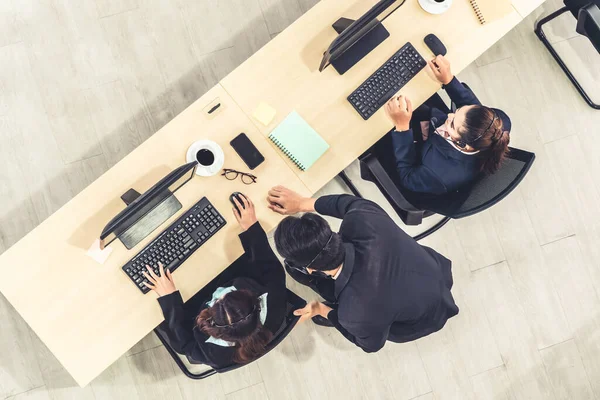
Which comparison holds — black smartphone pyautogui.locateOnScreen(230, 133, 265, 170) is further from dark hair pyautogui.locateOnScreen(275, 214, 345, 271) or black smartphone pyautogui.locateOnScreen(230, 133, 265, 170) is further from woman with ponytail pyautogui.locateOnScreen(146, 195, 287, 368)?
dark hair pyautogui.locateOnScreen(275, 214, 345, 271)

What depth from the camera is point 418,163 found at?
2094 mm

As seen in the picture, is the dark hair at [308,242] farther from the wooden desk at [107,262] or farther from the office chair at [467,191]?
the office chair at [467,191]

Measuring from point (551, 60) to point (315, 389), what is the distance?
7.56 ft

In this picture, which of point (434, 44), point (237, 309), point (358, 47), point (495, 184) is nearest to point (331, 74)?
point (358, 47)

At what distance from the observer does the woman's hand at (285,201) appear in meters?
1.91

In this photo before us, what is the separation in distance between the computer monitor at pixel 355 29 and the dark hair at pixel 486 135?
1.65 feet

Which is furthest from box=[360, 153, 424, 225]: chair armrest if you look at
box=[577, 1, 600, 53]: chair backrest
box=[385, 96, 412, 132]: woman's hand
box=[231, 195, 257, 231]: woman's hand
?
box=[577, 1, 600, 53]: chair backrest

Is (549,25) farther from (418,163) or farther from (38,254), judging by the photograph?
(38,254)

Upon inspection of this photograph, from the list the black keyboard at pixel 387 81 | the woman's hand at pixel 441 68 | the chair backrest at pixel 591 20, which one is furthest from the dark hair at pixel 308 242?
the chair backrest at pixel 591 20

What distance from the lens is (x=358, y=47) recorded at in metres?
1.99

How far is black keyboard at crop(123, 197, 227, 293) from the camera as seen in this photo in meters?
1.82

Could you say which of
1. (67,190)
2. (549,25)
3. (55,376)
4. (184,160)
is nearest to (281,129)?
(184,160)

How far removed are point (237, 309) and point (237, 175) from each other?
0.55 metres

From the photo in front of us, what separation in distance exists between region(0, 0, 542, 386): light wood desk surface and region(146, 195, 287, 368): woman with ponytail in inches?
2.4
